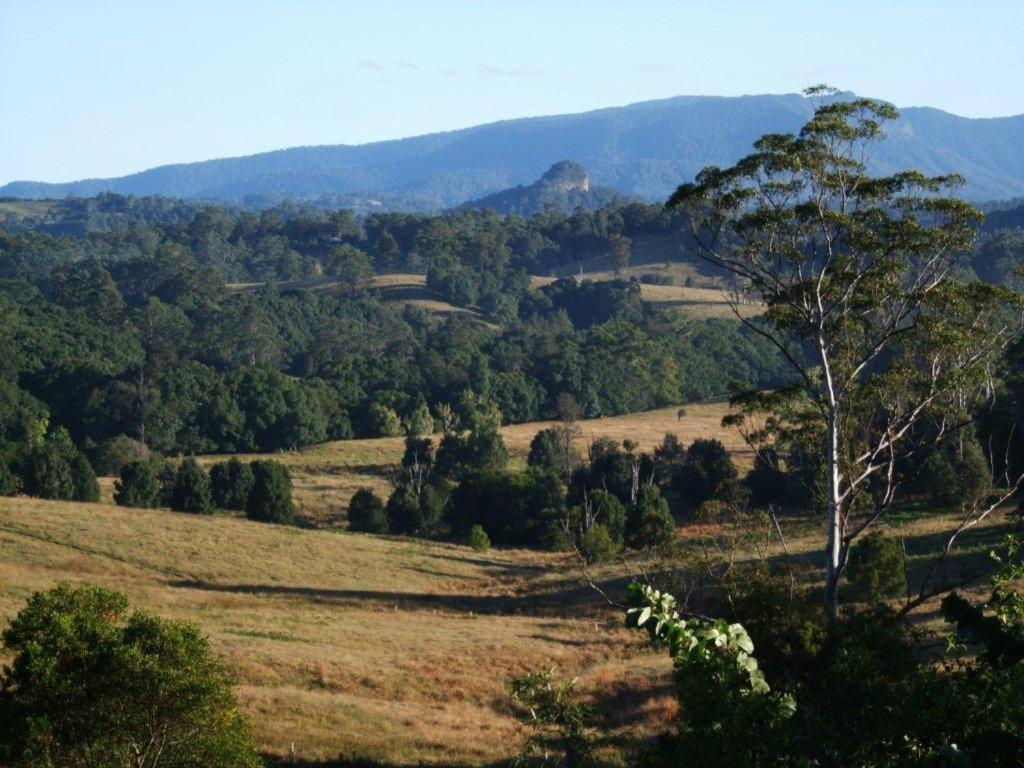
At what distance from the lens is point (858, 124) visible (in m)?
26.2

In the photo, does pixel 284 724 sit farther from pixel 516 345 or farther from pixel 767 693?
pixel 516 345

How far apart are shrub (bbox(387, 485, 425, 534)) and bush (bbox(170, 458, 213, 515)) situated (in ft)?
37.5

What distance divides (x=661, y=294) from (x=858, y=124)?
140 m

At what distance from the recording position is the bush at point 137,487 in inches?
2613

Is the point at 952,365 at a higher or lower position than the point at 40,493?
higher

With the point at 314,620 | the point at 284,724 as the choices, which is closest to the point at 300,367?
the point at 314,620

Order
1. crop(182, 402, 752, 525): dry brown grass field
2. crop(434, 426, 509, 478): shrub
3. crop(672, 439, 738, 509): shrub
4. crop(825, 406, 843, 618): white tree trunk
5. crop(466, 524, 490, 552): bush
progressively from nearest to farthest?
crop(825, 406, 843, 618): white tree trunk → crop(466, 524, 490, 552): bush → crop(672, 439, 738, 509): shrub → crop(182, 402, 752, 525): dry brown grass field → crop(434, 426, 509, 478): shrub

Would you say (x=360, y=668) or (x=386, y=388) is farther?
(x=386, y=388)

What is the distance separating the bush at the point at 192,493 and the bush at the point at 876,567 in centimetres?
4284

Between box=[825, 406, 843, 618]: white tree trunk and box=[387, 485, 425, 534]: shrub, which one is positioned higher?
box=[825, 406, 843, 618]: white tree trunk

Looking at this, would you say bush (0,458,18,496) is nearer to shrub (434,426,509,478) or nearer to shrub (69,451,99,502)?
shrub (69,451,99,502)

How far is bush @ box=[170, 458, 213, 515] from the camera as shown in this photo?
67438 millimetres

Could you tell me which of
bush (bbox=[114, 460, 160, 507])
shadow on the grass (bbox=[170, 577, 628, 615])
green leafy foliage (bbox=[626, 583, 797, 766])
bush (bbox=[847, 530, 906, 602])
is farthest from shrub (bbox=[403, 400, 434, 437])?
green leafy foliage (bbox=[626, 583, 797, 766])

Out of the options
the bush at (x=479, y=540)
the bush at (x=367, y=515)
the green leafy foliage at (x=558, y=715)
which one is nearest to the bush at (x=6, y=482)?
the bush at (x=367, y=515)
